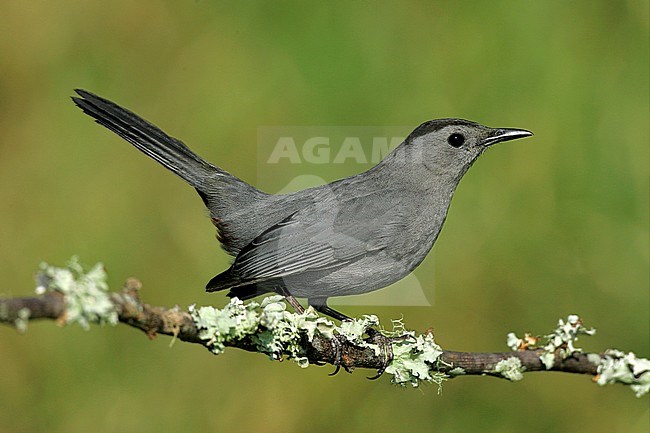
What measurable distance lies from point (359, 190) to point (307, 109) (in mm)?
786

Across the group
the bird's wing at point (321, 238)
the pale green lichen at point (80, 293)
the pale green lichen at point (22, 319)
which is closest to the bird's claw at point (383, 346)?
the bird's wing at point (321, 238)

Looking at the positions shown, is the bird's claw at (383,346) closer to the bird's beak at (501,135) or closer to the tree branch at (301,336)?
the tree branch at (301,336)

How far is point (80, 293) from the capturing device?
4.45ft

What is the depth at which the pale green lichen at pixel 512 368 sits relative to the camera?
1.98 metres

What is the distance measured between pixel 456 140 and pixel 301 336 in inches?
47.9

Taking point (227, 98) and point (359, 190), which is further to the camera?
point (227, 98)

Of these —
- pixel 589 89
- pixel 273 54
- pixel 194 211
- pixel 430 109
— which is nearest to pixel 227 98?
pixel 273 54

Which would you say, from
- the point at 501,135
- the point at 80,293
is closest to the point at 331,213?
the point at 501,135

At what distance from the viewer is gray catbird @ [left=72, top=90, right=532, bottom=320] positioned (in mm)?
2721

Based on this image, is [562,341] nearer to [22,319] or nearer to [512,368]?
[512,368]

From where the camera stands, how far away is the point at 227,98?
3.70 m

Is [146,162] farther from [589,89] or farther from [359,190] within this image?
[589,89]

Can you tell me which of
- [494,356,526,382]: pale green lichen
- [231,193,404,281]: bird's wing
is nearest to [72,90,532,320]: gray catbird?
[231,193,404,281]: bird's wing

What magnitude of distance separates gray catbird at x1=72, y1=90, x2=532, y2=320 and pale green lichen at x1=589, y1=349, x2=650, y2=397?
92 centimetres
